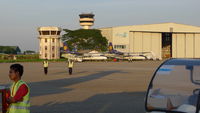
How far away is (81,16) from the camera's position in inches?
5153

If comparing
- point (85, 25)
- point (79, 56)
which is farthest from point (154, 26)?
point (85, 25)

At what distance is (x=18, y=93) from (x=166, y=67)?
7.54 feet

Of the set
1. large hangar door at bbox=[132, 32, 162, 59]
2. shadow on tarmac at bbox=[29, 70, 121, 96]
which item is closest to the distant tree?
large hangar door at bbox=[132, 32, 162, 59]

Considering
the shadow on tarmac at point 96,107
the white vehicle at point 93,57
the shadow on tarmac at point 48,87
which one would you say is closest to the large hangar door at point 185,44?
the white vehicle at point 93,57

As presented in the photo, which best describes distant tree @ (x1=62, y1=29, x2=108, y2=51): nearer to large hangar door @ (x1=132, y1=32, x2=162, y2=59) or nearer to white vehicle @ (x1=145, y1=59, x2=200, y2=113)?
large hangar door @ (x1=132, y1=32, x2=162, y2=59)

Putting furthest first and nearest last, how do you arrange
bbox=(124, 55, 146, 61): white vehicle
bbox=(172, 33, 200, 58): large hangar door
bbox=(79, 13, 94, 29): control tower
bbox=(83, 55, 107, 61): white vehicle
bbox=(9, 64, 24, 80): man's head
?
bbox=(79, 13, 94, 29): control tower
bbox=(172, 33, 200, 58): large hangar door
bbox=(124, 55, 146, 61): white vehicle
bbox=(83, 55, 107, 61): white vehicle
bbox=(9, 64, 24, 80): man's head

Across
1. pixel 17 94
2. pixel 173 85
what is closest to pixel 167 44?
pixel 173 85

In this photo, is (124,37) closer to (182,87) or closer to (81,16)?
(81,16)

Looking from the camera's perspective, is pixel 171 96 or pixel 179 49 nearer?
pixel 171 96

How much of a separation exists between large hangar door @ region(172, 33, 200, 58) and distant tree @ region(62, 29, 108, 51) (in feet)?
68.9

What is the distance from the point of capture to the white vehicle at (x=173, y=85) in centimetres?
521

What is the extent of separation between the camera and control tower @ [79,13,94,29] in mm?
129875

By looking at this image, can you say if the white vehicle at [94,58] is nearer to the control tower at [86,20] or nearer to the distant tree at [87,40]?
the distant tree at [87,40]

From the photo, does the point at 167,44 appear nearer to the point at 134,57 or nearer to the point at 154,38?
the point at 154,38
